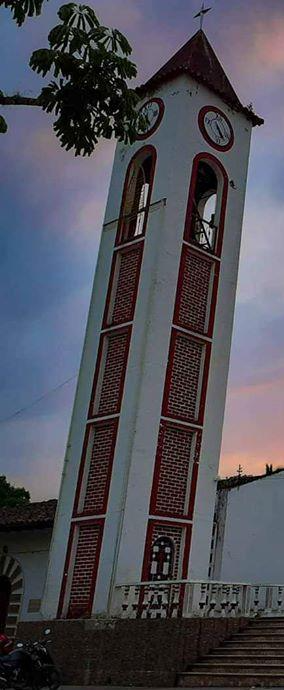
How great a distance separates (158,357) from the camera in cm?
1808

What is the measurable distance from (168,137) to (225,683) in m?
12.1

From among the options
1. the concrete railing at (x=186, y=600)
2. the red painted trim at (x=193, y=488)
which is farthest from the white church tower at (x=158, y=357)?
the concrete railing at (x=186, y=600)

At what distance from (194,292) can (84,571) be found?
20.9ft

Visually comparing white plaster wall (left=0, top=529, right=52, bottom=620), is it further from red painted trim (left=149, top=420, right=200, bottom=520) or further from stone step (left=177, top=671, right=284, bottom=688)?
stone step (left=177, top=671, right=284, bottom=688)

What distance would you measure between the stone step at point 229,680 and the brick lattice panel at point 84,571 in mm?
3531

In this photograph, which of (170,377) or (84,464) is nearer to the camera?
(170,377)

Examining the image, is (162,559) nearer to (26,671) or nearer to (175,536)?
(175,536)

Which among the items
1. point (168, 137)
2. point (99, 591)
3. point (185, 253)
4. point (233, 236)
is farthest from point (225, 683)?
point (168, 137)

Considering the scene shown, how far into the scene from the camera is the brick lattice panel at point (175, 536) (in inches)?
679

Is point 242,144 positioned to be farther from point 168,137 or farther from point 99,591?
point 99,591

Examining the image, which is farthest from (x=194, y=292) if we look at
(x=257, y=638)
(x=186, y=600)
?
(x=257, y=638)

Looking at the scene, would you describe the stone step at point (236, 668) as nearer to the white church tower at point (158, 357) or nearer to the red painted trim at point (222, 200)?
the white church tower at point (158, 357)

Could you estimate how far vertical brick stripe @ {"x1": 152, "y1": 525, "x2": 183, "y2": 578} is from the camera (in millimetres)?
17234

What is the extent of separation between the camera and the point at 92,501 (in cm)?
1786
